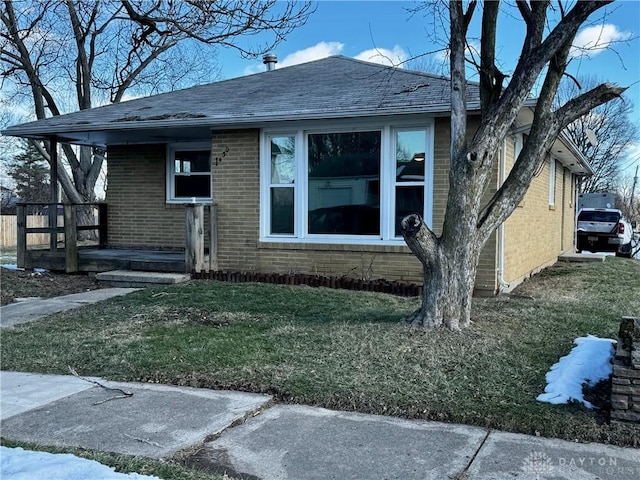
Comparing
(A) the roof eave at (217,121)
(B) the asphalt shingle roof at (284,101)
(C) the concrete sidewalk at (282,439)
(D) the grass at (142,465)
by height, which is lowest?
(C) the concrete sidewalk at (282,439)

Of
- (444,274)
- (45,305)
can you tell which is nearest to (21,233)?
(45,305)

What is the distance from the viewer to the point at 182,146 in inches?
506

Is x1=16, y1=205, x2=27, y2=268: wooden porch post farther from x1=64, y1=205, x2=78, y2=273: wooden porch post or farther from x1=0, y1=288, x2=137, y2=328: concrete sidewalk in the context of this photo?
x1=0, y1=288, x2=137, y2=328: concrete sidewalk

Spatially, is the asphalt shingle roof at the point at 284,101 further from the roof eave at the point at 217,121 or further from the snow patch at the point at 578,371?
the snow patch at the point at 578,371

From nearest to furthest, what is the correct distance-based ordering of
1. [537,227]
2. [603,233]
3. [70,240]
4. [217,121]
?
[217,121] < [70,240] < [537,227] < [603,233]

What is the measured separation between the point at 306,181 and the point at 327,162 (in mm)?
496

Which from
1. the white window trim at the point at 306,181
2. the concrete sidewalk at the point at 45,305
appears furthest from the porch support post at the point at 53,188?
the white window trim at the point at 306,181

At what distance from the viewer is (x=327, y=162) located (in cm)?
963

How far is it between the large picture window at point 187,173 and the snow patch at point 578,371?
30.2 feet

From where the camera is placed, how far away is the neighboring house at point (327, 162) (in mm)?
8914

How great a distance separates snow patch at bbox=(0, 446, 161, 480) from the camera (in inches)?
120

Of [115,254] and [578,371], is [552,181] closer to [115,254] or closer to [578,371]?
[115,254]

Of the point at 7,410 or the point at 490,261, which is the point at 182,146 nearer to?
the point at 490,261

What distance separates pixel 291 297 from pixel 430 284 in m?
2.87
